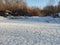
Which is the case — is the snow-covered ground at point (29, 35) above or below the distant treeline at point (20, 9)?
above

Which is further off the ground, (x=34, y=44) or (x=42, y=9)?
(x=34, y=44)

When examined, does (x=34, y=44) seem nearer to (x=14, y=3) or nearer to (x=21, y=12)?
(x=21, y=12)

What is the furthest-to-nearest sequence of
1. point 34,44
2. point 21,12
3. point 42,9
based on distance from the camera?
point 42,9 → point 21,12 → point 34,44

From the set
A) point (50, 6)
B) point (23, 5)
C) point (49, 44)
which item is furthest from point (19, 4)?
point (49, 44)

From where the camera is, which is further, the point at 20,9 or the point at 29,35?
the point at 20,9

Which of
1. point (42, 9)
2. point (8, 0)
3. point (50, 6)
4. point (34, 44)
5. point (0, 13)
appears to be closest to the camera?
point (34, 44)

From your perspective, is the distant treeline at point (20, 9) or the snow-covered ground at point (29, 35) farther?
the distant treeline at point (20, 9)

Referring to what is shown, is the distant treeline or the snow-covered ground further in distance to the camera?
the distant treeline

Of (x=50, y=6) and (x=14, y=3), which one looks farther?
(x=50, y=6)

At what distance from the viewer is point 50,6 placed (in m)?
31.9

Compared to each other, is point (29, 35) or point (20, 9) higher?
point (29, 35)

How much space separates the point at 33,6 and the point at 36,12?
2.16m

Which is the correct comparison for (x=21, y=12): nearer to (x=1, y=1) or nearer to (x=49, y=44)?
(x=1, y=1)

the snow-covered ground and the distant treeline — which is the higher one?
the snow-covered ground
